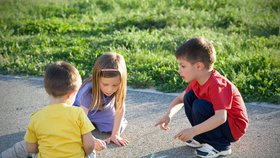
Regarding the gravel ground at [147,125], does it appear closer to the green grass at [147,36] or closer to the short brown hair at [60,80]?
the green grass at [147,36]

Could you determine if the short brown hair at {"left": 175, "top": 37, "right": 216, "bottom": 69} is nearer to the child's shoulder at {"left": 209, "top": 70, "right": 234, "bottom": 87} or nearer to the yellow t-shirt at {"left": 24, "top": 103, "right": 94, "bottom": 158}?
the child's shoulder at {"left": 209, "top": 70, "right": 234, "bottom": 87}

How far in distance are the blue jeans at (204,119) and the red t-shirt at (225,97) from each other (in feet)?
0.15

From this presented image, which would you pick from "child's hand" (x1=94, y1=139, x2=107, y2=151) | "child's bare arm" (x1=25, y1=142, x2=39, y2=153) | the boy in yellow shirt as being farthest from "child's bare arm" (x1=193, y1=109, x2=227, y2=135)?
"child's bare arm" (x1=25, y1=142, x2=39, y2=153)

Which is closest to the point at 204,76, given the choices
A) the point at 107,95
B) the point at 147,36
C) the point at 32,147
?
the point at 107,95

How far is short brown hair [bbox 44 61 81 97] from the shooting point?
10.6ft

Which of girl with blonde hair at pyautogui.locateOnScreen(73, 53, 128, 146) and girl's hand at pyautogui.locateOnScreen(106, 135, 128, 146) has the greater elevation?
girl with blonde hair at pyautogui.locateOnScreen(73, 53, 128, 146)

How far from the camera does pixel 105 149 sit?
4.13m

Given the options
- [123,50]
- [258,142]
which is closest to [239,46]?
[123,50]

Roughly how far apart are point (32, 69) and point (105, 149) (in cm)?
271

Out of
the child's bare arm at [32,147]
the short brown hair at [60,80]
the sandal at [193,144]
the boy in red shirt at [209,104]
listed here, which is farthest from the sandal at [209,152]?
the child's bare arm at [32,147]

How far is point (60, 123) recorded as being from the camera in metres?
3.18

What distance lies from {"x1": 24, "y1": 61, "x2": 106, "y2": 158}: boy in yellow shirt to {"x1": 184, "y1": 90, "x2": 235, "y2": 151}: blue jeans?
94 cm

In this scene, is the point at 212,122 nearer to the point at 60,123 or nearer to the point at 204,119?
the point at 204,119

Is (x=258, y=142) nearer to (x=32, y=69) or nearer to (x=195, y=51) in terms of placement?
(x=195, y=51)
